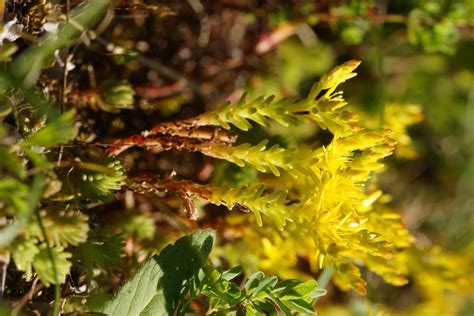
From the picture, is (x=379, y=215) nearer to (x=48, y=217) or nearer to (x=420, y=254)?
(x=420, y=254)

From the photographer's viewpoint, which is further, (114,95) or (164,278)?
(114,95)

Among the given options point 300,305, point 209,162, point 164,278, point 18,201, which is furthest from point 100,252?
point 209,162

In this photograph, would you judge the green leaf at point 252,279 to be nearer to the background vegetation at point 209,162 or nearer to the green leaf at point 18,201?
the background vegetation at point 209,162

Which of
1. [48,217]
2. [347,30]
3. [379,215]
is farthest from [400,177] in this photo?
[48,217]

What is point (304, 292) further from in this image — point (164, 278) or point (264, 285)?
point (164, 278)

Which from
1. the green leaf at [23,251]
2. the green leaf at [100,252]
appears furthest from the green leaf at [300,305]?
the green leaf at [23,251]
